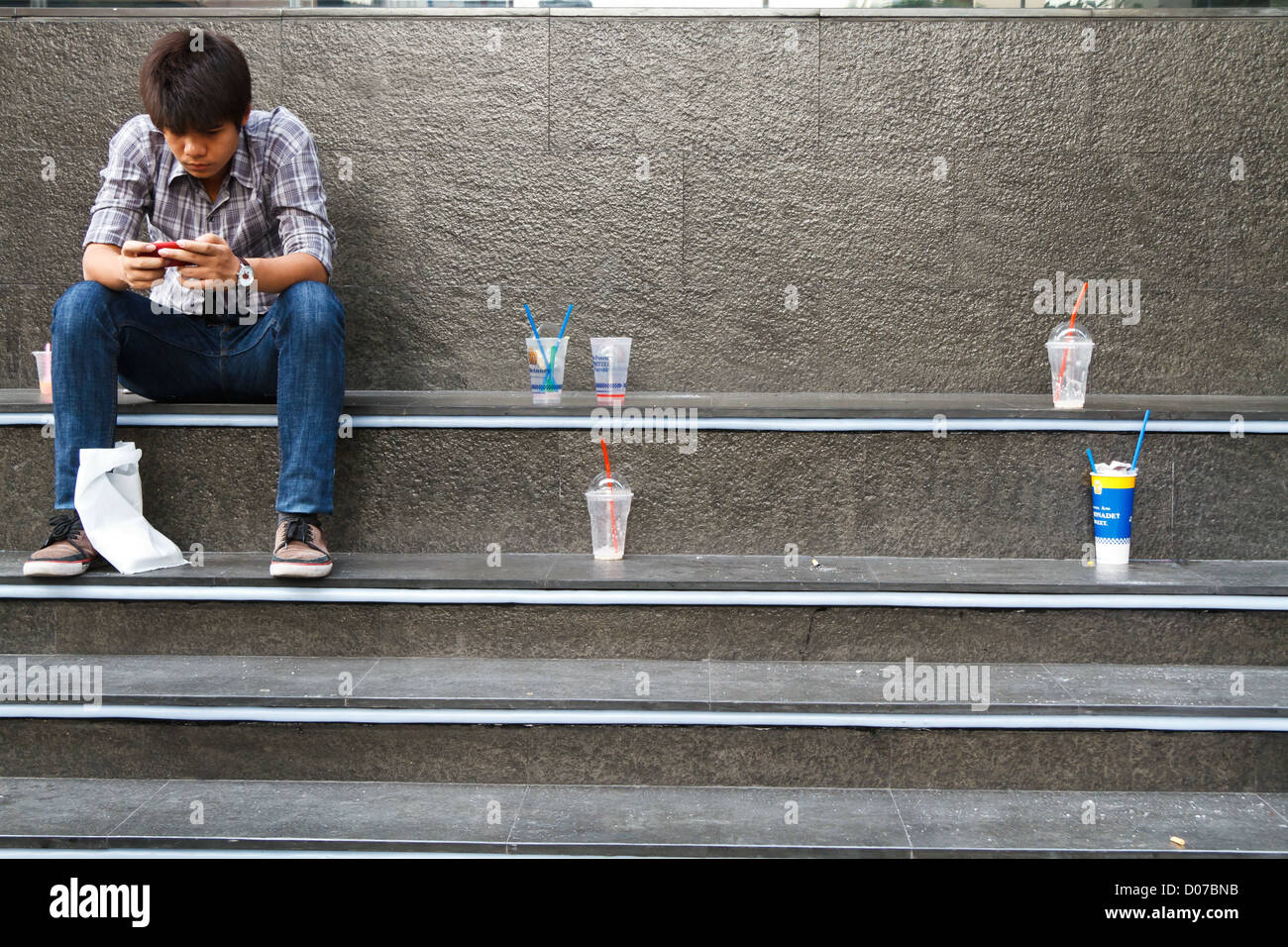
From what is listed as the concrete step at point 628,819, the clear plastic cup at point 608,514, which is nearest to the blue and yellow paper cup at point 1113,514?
the concrete step at point 628,819

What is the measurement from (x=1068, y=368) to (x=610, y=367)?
1.20 metres

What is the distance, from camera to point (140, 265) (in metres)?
2.45

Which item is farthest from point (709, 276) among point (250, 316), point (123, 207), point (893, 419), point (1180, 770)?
point (1180, 770)

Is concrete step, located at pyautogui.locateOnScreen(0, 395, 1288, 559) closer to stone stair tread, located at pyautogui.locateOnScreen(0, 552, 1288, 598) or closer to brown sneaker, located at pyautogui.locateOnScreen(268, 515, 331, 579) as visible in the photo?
stone stair tread, located at pyautogui.locateOnScreen(0, 552, 1288, 598)

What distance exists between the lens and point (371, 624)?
96.8 inches

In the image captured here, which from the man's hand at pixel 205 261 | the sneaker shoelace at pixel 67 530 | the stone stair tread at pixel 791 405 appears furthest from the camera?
the stone stair tread at pixel 791 405

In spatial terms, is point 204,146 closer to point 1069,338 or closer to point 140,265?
point 140,265

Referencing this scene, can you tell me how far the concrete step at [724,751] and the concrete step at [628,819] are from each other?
0.08ft

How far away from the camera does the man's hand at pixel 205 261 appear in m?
2.39

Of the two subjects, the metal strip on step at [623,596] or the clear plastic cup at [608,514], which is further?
the clear plastic cup at [608,514]

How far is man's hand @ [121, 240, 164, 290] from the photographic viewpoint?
2.44 meters

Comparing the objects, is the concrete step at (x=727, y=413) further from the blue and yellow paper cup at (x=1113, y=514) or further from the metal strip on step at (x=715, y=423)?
the blue and yellow paper cup at (x=1113, y=514)

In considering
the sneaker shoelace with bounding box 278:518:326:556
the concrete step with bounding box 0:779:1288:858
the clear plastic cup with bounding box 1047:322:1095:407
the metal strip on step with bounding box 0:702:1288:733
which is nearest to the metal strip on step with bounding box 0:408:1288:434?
the clear plastic cup with bounding box 1047:322:1095:407

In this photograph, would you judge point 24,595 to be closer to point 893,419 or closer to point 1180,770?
point 893,419
